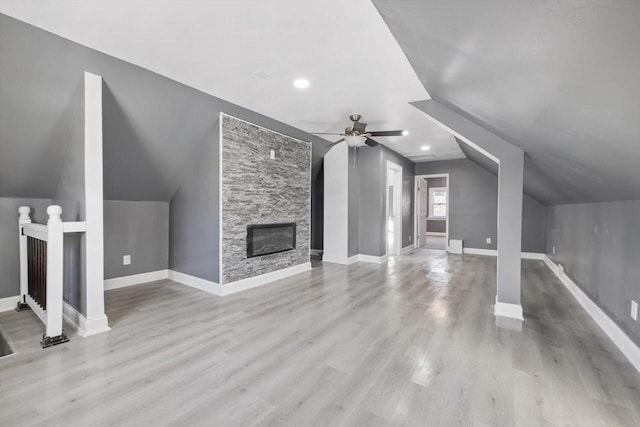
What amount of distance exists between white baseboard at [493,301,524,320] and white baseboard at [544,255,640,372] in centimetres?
67

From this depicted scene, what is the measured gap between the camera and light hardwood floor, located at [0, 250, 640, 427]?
1.60 meters

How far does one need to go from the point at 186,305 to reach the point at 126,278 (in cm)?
145

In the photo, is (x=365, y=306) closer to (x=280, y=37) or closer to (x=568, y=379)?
(x=568, y=379)

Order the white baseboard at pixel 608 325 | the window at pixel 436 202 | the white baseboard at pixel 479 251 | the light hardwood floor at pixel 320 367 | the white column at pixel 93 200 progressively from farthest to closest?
the window at pixel 436 202
the white baseboard at pixel 479 251
the white column at pixel 93 200
the white baseboard at pixel 608 325
the light hardwood floor at pixel 320 367

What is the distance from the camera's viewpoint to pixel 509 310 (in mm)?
3102

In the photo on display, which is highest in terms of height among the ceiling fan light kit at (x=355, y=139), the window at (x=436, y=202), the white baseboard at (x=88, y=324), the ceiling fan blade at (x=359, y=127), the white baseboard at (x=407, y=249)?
the ceiling fan blade at (x=359, y=127)

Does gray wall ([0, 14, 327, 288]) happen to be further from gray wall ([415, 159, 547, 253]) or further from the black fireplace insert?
gray wall ([415, 159, 547, 253])

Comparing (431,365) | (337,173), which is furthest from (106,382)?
(337,173)

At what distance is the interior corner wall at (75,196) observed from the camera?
2607mm

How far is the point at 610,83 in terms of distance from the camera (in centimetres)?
112

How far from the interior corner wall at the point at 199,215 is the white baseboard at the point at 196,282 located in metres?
0.06

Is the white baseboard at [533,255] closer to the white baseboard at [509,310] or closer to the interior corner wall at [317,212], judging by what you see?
the white baseboard at [509,310]

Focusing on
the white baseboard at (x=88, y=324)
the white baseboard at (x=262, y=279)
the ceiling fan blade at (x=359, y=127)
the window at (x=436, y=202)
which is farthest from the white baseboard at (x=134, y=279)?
the window at (x=436, y=202)

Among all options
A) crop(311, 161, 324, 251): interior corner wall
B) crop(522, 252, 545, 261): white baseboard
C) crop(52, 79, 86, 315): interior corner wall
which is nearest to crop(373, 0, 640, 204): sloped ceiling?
crop(52, 79, 86, 315): interior corner wall
